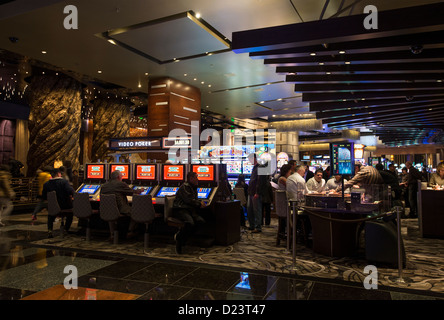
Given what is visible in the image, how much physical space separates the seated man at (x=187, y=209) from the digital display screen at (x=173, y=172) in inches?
35.6

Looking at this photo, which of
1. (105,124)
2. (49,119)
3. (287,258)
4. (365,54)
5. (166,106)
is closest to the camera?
(287,258)

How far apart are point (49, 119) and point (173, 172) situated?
21.3 feet

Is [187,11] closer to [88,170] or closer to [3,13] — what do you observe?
[3,13]

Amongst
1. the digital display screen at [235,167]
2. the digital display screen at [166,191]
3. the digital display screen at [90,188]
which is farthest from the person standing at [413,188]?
the digital display screen at [90,188]

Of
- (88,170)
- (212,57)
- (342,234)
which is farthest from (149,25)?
(342,234)

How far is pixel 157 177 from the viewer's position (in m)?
5.98

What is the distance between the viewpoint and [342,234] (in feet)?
14.9

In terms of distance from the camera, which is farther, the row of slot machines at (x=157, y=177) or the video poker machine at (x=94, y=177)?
the video poker machine at (x=94, y=177)

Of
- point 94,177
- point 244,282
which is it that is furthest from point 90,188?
point 244,282

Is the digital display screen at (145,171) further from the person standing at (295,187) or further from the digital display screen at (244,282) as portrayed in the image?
the digital display screen at (244,282)

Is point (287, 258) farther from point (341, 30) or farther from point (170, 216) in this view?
point (341, 30)

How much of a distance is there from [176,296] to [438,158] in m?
28.4

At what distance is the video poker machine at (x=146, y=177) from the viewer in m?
5.95

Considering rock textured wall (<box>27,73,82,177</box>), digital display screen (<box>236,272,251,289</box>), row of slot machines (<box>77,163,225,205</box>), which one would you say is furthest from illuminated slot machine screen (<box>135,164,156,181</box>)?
rock textured wall (<box>27,73,82,177</box>)
